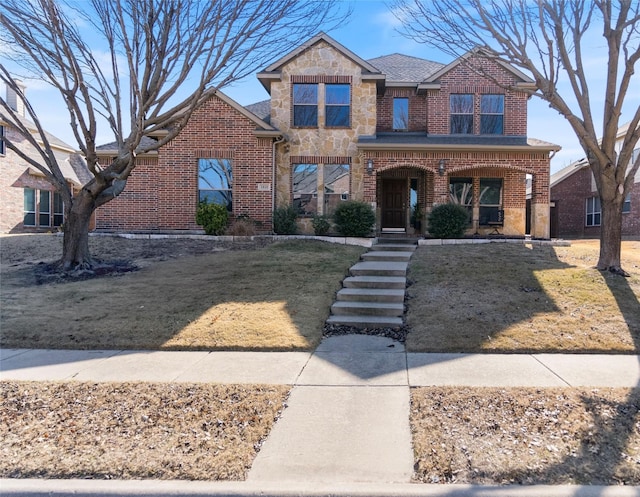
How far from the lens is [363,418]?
406cm

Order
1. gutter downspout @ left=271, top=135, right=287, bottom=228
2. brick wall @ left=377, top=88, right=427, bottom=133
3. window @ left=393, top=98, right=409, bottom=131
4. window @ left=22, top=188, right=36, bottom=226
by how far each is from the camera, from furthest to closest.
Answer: window @ left=22, top=188, right=36, bottom=226
window @ left=393, top=98, right=409, bottom=131
brick wall @ left=377, top=88, right=427, bottom=133
gutter downspout @ left=271, top=135, right=287, bottom=228

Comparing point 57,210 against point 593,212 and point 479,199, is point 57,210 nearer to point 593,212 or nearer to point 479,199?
point 479,199

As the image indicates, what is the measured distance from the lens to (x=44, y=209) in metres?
24.6

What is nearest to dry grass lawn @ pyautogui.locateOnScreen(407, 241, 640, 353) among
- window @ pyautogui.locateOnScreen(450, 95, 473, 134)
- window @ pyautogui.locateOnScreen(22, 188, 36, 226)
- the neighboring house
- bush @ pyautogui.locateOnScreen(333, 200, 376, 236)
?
bush @ pyautogui.locateOnScreen(333, 200, 376, 236)

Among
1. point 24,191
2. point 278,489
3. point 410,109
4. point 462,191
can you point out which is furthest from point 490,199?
point 24,191

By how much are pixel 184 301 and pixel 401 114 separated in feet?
40.4

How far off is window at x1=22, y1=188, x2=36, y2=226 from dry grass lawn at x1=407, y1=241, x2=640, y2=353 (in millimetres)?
21374

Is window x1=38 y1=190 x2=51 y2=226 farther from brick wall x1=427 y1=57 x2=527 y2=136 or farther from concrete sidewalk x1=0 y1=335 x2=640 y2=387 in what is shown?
concrete sidewalk x1=0 y1=335 x2=640 y2=387

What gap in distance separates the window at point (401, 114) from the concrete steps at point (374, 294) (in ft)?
23.5

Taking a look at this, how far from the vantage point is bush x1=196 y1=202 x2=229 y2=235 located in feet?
48.1

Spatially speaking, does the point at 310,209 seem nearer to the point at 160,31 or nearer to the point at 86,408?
the point at 160,31

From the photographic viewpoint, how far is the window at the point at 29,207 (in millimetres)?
23266

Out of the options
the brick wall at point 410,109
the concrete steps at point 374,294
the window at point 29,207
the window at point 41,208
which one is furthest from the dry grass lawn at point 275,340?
the window at point 41,208

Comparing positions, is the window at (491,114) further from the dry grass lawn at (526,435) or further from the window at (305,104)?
the dry grass lawn at (526,435)
